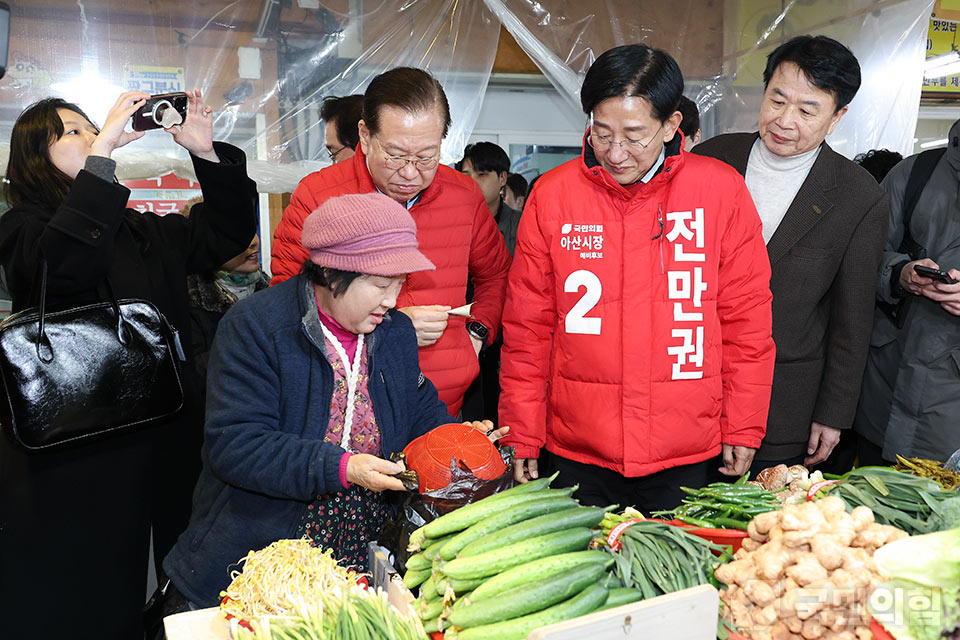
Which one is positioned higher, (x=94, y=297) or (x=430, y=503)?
(x=94, y=297)

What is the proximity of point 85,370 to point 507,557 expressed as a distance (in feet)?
4.39

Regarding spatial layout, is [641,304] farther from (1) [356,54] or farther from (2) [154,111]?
(1) [356,54]

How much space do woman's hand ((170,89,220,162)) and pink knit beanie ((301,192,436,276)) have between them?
795 millimetres

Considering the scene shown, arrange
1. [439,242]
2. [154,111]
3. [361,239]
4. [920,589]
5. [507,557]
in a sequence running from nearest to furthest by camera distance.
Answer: [920,589]
[507,557]
[361,239]
[154,111]
[439,242]

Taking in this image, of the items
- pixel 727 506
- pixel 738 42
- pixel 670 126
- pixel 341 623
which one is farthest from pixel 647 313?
pixel 738 42

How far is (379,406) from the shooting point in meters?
1.78

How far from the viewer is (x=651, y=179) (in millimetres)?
2049

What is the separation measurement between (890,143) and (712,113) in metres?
1.00

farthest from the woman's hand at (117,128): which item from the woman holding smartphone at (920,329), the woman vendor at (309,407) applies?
the woman holding smartphone at (920,329)

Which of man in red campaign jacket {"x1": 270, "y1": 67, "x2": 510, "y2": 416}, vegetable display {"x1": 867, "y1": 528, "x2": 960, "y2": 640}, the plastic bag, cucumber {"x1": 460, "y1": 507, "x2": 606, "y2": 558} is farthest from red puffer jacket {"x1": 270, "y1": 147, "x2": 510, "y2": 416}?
vegetable display {"x1": 867, "y1": 528, "x2": 960, "y2": 640}

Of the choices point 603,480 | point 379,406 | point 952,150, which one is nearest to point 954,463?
point 603,480

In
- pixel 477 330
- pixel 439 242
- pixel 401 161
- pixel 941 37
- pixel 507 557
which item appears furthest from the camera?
pixel 941 37

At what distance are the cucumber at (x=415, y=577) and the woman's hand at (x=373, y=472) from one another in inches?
7.0

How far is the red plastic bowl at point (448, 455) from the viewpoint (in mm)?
1573
